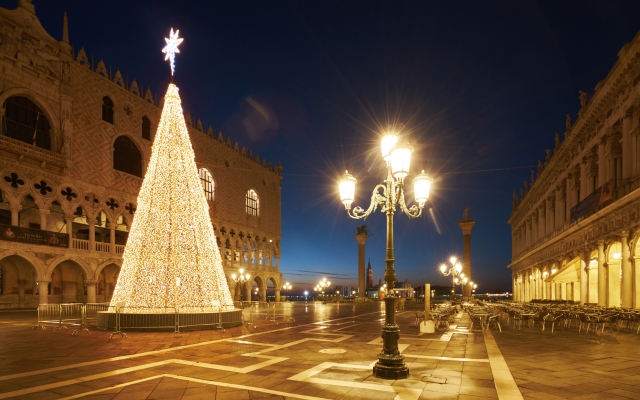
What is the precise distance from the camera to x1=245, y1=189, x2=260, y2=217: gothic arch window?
53469 mm

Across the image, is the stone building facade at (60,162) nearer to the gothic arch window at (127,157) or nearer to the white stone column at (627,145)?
the gothic arch window at (127,157)

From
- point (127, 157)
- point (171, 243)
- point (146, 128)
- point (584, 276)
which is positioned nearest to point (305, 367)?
point (171, 243)

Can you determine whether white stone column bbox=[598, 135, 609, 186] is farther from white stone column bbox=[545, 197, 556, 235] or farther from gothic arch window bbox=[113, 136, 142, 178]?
gothic arch window bbox=[113, 136, 142, 178]

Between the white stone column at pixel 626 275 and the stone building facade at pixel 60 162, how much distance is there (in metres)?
33.5

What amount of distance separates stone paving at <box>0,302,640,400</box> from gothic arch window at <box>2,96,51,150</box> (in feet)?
68.1

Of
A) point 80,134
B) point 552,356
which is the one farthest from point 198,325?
point 80,134

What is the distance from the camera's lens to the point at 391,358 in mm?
7156

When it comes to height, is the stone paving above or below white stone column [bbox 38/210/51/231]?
below

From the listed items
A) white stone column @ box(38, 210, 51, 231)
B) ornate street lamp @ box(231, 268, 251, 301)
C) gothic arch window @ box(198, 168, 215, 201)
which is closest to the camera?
white stone column @ box(38, 210, 51, 231)

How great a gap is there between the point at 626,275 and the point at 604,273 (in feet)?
10.5

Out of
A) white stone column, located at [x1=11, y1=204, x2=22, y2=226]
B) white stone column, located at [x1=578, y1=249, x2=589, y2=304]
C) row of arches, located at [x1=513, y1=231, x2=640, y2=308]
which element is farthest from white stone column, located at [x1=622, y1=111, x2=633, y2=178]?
white stone column, located at [x1=11, y1=204, x2=22, y2=226]

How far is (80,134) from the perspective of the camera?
31.4m

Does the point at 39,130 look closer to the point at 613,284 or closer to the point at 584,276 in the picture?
the point at 613,284

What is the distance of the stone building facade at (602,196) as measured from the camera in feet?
59.7
